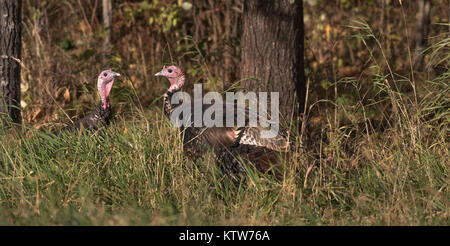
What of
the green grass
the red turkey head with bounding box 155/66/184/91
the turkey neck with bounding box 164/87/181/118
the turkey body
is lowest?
the green grass

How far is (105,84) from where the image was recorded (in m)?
5.68

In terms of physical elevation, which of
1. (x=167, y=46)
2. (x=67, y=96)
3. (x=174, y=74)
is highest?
(x=167, y=46)

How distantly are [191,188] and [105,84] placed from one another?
2013 mm

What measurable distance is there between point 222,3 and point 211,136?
11.4 ft

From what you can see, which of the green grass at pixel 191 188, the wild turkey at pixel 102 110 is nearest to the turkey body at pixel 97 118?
the wild turkey at pixel 102 110

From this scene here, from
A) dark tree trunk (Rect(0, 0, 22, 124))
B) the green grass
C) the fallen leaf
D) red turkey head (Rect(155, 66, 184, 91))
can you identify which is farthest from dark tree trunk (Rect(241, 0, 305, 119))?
the fallen leaf

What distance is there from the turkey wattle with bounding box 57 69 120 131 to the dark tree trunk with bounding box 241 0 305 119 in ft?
4.19

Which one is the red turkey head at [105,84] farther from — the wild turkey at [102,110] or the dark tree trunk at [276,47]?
the dark tree trunk at [276,47]

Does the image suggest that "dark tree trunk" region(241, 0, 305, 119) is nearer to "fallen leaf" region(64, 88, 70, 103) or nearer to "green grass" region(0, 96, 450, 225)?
"green grass" region(0, 96, 450, 225)

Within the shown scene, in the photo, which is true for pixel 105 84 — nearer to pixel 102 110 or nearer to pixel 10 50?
pixel 102 110

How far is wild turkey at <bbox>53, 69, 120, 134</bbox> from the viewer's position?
17.7ft

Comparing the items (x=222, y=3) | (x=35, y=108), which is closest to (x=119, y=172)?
(x=35, y=108)

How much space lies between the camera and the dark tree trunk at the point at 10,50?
543cm

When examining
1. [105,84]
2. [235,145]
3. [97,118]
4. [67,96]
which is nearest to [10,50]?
[105,84]
